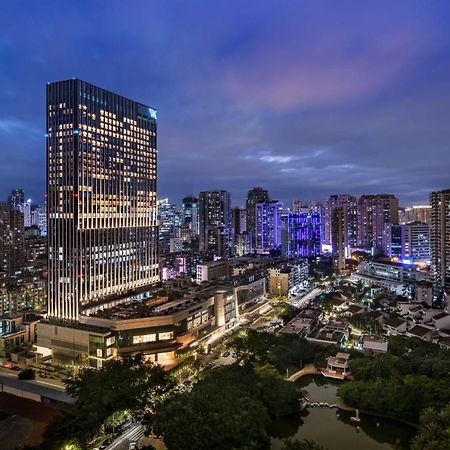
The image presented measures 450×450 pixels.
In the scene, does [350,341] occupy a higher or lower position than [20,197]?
lower

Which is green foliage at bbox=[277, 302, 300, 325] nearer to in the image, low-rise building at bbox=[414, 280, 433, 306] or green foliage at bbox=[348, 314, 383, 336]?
green foliage at bbox=[348, 314, 383, 336]

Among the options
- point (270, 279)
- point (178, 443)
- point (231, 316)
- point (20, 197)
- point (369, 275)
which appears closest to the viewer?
point (178, 443)

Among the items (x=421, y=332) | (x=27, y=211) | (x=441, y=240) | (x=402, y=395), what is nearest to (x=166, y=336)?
(x=402, y=395)

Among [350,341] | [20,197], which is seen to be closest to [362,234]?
[350,341]

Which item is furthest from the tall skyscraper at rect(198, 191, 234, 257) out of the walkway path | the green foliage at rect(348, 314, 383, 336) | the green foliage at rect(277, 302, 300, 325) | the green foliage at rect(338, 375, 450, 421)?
the green foliage at rect(338, 375, 450, 421)

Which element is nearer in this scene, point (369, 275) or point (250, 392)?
point (250, 392)

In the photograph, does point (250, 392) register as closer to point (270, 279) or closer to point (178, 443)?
point (178, 443)

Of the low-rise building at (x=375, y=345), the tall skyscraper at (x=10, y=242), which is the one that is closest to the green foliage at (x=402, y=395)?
the low-rise building at (x=375, y=345)

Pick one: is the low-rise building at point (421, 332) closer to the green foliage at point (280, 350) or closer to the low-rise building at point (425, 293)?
the green foliage at point (280, 350)
